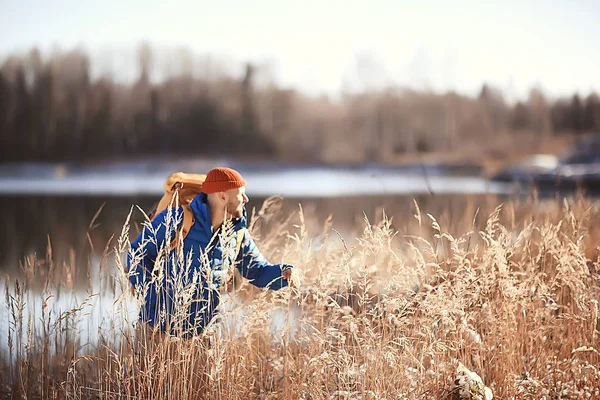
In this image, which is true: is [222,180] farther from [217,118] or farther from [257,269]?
[217,118]

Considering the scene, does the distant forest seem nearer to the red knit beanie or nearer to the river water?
the river water

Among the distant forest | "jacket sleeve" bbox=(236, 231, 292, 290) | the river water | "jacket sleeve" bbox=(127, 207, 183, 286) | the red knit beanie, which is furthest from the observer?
the distant forest

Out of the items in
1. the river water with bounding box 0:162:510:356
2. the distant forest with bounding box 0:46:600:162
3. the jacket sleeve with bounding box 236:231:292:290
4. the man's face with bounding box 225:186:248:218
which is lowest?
the river water with bounding box 0:162:510:356

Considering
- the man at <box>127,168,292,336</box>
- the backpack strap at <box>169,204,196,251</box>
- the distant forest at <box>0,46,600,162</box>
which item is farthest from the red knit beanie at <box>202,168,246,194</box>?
the distant forest at <box>0,46,600,162</box>

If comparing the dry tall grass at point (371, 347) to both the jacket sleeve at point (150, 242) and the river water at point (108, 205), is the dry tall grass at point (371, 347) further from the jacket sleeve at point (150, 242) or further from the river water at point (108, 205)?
the river water at point (108, 205)

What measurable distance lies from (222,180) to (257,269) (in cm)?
51

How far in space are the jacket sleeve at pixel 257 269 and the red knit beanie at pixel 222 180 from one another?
1.00 ft

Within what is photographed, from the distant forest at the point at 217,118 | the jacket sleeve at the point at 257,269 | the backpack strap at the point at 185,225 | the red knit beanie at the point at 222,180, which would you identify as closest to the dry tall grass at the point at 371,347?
the jacket sleeve at the point at 257,269

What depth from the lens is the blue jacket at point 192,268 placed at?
257 centimetres

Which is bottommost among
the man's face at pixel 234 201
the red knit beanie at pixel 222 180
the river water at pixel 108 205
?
the river water at pixel 108 205

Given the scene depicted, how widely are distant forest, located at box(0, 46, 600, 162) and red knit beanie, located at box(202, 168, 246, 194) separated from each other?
33807 millimetres

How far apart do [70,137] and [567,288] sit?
127 ft

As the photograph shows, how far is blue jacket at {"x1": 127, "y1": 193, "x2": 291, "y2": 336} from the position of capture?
2.57 metres

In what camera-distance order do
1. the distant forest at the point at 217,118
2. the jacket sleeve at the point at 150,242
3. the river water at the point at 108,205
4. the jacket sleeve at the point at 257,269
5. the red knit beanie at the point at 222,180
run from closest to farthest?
the jacket sleeve at the point at 150,242 → the red knit beanie at the point at 222,180 → the jacket sleeve at the point at 257,269 → the river water at the point at 108,205 → the distant forest at the point at 217,118
